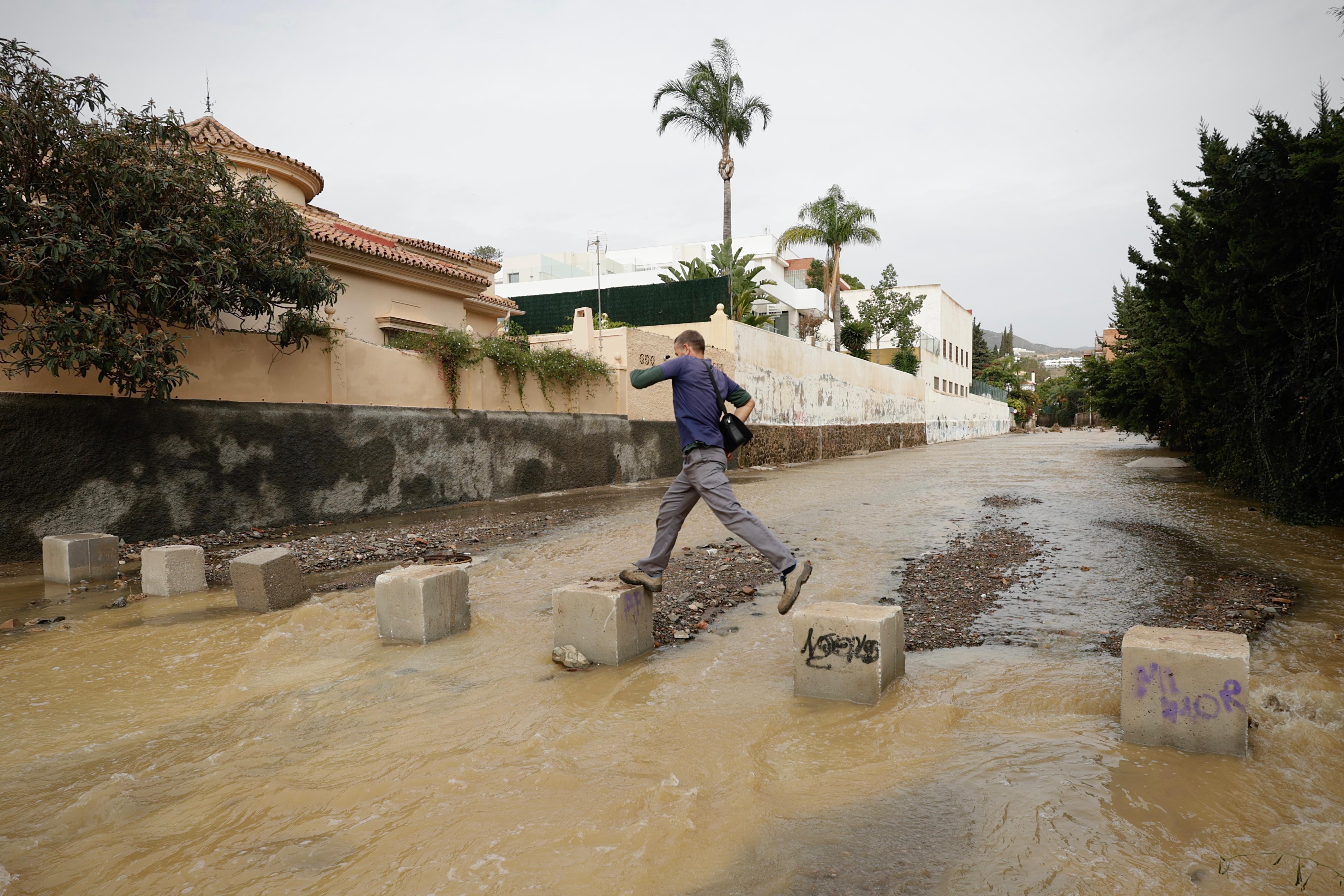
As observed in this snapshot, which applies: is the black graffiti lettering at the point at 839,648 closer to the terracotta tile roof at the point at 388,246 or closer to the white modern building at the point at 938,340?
the terracotta tile roof at the point at 388,246

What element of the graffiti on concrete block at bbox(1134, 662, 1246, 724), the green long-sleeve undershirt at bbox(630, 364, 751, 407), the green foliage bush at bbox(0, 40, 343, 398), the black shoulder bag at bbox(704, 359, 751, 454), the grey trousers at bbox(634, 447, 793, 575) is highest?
the green foliage bush at bbox(0, 40, 343, 398)

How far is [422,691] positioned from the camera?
430 cm

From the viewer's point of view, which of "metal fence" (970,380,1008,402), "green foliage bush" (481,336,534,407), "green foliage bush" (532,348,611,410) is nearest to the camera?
"green foliage bush" (481,336,534,407)

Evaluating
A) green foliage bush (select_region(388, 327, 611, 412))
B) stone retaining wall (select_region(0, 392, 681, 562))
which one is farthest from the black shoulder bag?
green foliage bush (select_region(388, 327, 611, 412))

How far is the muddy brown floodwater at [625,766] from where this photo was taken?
8.48 ft

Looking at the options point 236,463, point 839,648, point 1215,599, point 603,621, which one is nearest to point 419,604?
point 603,621

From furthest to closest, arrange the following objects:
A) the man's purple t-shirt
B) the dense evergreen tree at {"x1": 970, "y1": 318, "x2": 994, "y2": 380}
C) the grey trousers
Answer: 1. the dense evergreen tree at {"x1": 970, "y1": 318, "x2": 994, "y2": 380}
2. the man's purple t-shirt
3. the grey trousers

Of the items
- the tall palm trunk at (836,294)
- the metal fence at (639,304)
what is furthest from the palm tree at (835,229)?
the metal fence at (639,304)

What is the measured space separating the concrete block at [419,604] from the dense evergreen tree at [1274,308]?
8.75 m

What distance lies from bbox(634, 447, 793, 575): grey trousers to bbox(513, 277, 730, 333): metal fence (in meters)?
19.8

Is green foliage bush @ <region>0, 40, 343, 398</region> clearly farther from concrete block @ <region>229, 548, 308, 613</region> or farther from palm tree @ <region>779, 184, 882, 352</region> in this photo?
palm tree @ <region>779, 184, 882, 352</region>

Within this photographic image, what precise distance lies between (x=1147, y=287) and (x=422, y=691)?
648 inches

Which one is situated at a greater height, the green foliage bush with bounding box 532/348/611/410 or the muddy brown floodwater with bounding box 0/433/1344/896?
the green foliage bush with bounding box 532/348/611/410

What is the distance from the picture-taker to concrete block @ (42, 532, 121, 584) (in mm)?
7301
